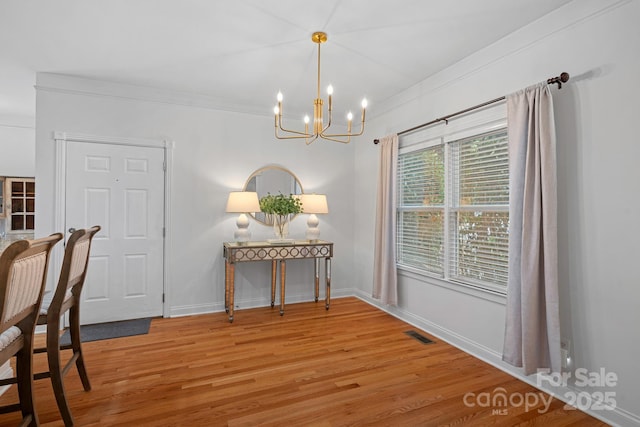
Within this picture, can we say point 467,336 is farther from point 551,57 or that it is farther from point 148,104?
point 148,104

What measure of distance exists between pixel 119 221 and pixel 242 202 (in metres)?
1.35

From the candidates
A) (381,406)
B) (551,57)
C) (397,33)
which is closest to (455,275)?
(381,406)

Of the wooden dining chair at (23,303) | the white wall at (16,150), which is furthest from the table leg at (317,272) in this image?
the white wall at (16,150)

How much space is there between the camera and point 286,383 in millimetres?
2422

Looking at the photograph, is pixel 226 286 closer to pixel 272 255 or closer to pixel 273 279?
pixel 273 279

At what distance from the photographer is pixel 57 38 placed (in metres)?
2.69

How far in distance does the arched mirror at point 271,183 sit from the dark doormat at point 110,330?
1745mm

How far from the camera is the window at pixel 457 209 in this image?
2752 mm

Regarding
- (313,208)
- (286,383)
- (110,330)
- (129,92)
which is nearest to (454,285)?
(286,383)

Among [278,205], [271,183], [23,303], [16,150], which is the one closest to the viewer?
[23,303]

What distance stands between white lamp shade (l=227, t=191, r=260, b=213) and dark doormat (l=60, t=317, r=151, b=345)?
1.55 meters

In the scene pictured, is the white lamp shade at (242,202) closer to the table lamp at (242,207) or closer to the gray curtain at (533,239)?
the table lamp at (242,207)

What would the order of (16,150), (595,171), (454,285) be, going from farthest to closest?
(16,150)
(454,285)
(595,171)

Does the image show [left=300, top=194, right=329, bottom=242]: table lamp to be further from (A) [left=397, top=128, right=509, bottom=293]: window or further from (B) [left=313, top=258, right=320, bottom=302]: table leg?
(A) [left=397, top=128, right=509, bottom=293]: window
